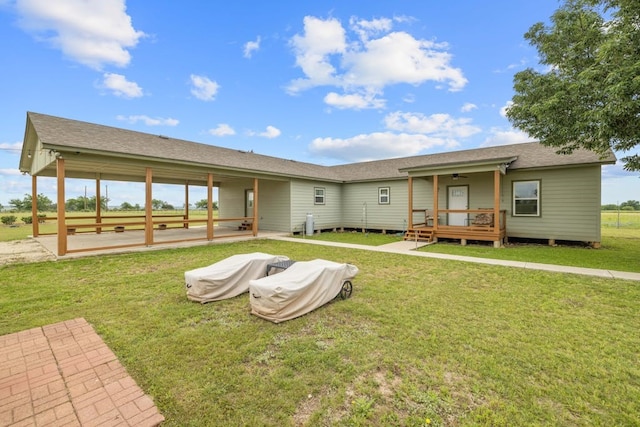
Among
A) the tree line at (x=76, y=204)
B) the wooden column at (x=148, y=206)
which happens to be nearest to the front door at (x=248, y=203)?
the wooden column at (x=148, y=206)

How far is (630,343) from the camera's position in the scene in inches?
130

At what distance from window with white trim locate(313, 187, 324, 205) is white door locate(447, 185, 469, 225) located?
6689 mm

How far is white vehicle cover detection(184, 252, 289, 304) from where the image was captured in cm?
463

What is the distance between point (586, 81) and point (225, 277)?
9.61m

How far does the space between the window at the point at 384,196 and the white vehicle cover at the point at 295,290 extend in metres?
11.2

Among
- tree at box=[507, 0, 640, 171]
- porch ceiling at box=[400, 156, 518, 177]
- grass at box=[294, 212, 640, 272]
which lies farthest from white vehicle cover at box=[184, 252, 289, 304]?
porch ceiling at box=[400, 156, 518, 177]

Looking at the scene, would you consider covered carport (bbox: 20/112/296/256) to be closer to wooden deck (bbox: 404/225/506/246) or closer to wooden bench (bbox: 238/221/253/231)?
wooden bench (bbox: 238/221/253/231)

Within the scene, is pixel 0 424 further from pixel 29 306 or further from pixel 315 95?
pixel 315 95

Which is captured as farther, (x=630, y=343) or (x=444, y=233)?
(x=444, y=233)

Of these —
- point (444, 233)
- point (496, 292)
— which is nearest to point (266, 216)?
point (444, 233)

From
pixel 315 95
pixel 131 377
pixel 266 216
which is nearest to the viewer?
pixel 131 377

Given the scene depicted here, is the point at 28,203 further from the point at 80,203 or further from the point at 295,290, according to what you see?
the point at 295,290

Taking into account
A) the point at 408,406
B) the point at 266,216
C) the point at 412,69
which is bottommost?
the point at 408,406

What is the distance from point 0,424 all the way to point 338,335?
118 inches
